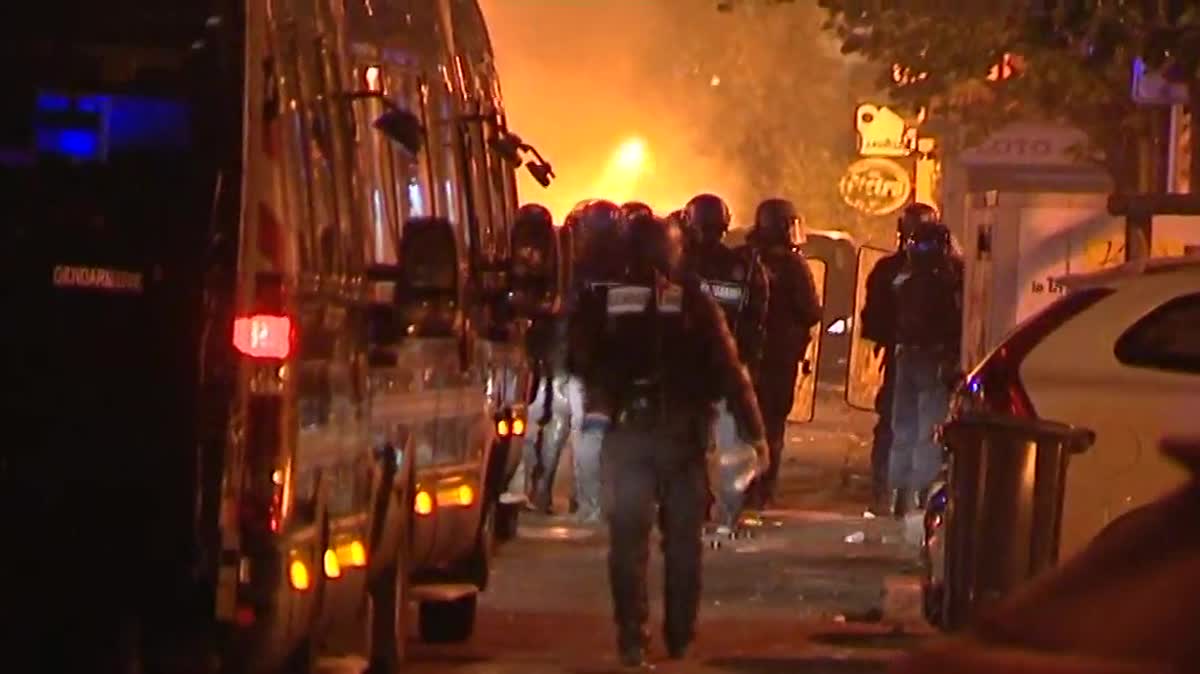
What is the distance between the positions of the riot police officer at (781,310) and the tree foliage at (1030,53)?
→ 1833mm

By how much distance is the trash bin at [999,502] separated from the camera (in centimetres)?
943

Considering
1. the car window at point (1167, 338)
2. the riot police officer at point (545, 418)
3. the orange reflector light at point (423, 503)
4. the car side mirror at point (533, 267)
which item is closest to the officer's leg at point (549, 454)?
the riot police officer at point (545, 418)

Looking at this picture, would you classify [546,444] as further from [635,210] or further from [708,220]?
[635,210]

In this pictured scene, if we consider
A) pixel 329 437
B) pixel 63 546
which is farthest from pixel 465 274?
pixel 63 546

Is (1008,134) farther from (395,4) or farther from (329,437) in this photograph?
(329,437)

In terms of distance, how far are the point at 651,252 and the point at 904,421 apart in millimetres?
5938

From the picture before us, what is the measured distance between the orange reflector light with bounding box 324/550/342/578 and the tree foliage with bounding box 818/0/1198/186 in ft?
22.4

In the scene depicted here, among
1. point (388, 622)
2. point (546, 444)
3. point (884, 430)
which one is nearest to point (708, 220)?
point (546, 444)

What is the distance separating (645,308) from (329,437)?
9.71 ft

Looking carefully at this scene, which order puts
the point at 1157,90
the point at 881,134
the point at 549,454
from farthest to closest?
the point at 881,134 → the point at 549,454 → the point at 1157,90

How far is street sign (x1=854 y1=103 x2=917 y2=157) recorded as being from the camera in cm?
3344

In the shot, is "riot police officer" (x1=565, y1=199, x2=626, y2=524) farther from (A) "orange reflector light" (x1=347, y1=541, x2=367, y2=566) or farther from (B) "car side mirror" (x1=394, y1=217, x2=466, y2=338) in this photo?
(A) "orange reflector light" (x1=347, y1=541, x2=367, y2=566)

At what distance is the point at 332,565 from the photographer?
8.59 meters

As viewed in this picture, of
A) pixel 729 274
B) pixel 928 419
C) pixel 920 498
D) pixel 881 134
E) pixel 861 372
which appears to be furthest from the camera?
pixel 881 134
